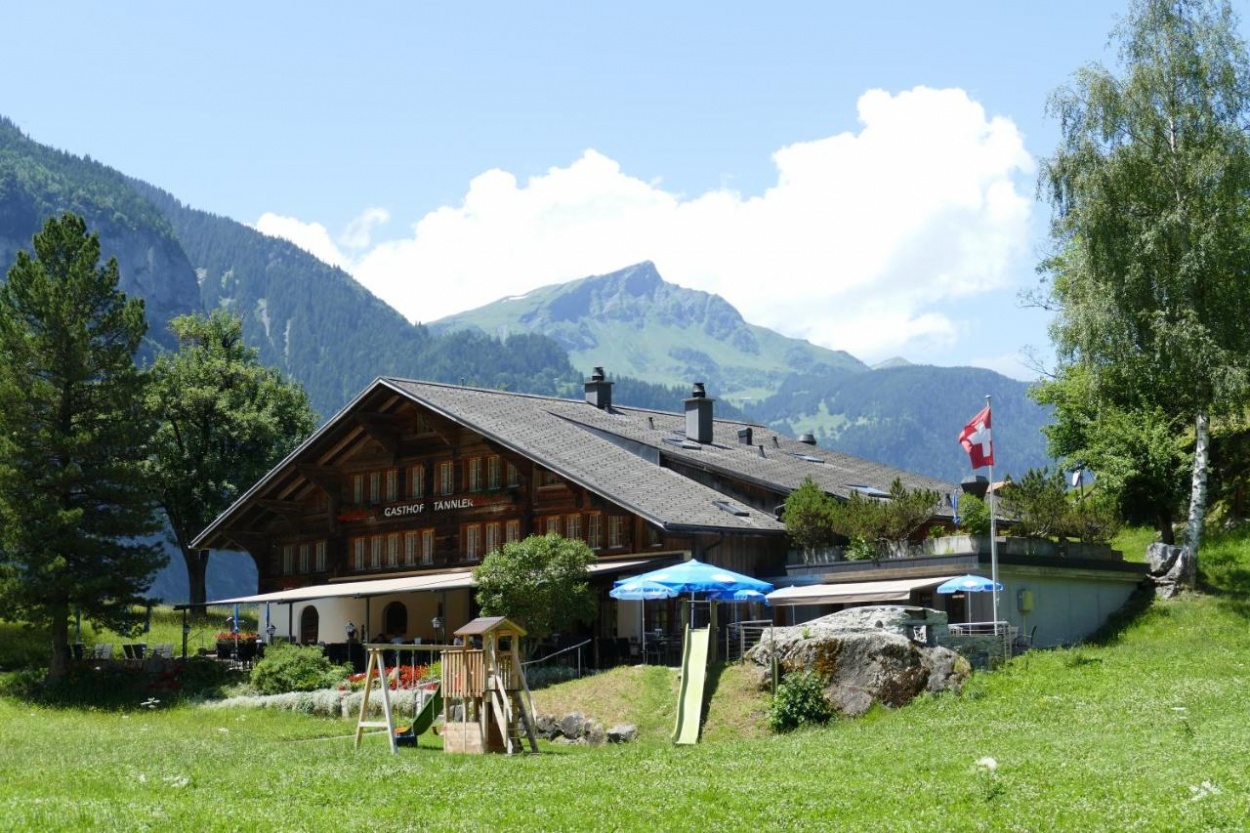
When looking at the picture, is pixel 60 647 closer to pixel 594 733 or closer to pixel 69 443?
pixel 69 443

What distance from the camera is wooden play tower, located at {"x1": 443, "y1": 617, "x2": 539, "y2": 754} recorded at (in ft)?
78.2

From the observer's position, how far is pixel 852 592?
33.4m

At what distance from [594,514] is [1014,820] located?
25.8 meters

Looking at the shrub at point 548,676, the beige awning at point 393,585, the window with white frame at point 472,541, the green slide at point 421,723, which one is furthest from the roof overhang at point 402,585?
the green slide at point 421,723

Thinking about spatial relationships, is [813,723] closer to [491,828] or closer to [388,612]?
[491,828]

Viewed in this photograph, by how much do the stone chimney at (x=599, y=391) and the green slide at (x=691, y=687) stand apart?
21.8m

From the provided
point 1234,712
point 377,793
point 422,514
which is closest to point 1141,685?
point 1234,712

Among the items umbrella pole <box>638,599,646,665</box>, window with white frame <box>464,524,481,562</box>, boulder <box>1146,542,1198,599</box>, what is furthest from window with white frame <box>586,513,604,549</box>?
boulder <box>1146,542,1198,599</box>

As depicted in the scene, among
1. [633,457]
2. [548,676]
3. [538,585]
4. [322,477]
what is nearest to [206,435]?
[322,477]

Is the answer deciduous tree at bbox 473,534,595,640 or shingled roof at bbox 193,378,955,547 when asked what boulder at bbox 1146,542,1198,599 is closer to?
shingled roof at bbox 193,378,955,547

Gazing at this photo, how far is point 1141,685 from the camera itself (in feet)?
79.8

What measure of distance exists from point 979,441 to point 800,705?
797 centimetres

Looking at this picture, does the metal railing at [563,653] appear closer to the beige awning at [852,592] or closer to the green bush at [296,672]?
the beige awning at [852,592]

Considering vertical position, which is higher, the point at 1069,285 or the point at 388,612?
the point at 1069,285
